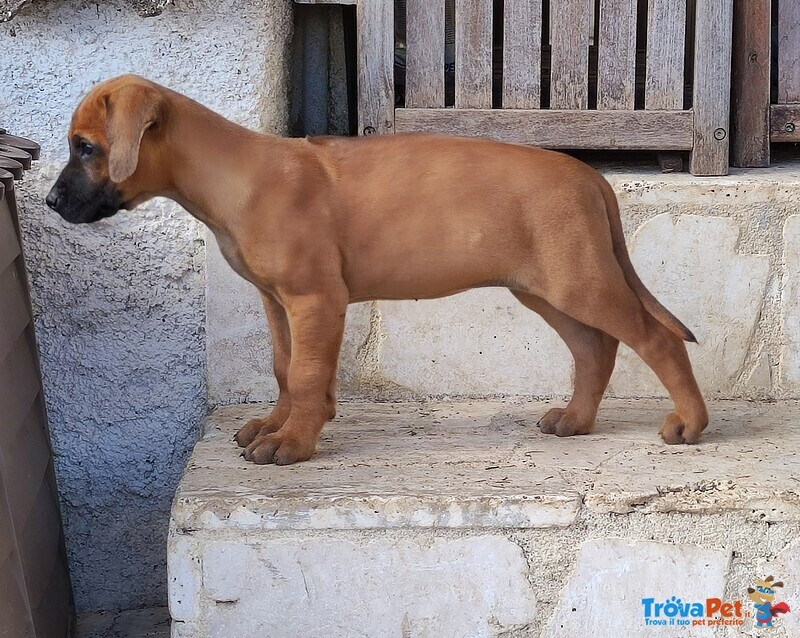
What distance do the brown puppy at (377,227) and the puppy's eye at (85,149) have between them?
120 millimetres

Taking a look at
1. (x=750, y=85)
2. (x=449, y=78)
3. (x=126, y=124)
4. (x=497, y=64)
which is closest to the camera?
(x=126, y=124)

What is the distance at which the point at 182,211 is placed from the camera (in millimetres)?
3715

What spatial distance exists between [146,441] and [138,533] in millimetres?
360

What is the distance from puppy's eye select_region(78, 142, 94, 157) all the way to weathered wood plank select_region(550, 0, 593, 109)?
1856 millimetres

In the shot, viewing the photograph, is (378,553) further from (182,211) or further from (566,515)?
(182,211)

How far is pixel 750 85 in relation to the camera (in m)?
4.06

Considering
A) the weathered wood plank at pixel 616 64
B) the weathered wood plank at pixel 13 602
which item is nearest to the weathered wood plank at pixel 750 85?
the weathered wood plank at pixel 616 64

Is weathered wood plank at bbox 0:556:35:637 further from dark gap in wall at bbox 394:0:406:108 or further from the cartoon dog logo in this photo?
dark gap in wall at bbox 394:0:406:108

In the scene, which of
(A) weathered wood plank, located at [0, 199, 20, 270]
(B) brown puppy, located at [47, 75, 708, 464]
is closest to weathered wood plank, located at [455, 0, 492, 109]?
(B) brown puppy, located at [47, 75, 708, 464]

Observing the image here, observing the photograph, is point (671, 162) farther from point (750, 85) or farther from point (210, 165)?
point (210, 165)

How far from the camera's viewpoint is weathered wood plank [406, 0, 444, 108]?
395cm

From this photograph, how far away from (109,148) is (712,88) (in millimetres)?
2263

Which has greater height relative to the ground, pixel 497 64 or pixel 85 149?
pixel 497 64

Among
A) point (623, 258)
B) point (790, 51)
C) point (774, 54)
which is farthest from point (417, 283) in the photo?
point (774, 54)
